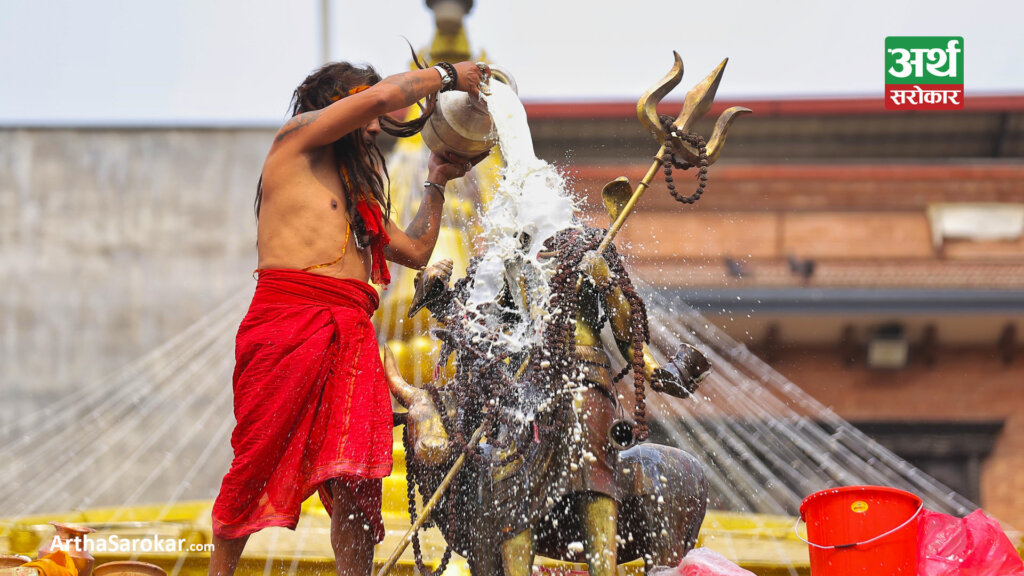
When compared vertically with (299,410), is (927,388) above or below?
below

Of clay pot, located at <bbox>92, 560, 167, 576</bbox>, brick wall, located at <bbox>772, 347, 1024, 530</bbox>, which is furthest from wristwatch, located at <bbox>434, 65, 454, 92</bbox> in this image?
brick wall, located at <bbox>772, 347, 1024, 530</bbox>

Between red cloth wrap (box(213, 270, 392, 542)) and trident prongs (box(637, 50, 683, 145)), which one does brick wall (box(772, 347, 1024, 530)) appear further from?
red cloth wrap (box(213, 270, 392, 542))

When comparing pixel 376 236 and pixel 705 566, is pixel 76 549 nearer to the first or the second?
pixel 376 236

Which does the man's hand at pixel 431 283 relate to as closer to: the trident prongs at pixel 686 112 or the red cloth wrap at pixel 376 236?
the red cloth wrap at pixel 376 236

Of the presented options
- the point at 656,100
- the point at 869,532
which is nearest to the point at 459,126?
the point at 656,100

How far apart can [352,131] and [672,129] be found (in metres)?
1.00

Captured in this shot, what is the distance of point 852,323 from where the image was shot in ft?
42.8

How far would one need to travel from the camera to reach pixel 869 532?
12.6 ft

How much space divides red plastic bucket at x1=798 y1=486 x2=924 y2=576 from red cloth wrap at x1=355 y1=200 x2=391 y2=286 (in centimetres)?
156

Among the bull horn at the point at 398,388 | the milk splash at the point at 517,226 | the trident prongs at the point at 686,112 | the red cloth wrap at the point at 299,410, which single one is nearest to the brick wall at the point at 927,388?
the trident prongs at the point at 686,112

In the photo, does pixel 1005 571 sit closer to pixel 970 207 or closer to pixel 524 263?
pixel 524 263

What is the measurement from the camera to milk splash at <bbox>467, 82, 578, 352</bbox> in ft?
12.5

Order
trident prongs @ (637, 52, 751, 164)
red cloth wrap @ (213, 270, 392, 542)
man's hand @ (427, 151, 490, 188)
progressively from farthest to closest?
man's hand @ (427, 151, 490, 188) < trident prongs @ (637, 52, 751, 164) < red cloth wrap @ (213, 270, 392, 542)

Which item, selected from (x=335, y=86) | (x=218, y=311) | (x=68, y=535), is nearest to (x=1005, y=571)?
(x=335, y=86)
